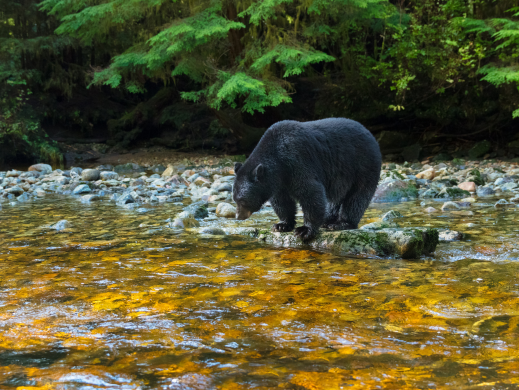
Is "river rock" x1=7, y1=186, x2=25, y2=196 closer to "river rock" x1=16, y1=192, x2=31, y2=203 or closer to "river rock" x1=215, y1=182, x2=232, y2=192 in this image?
"river rock" x1=16, y1=192, x2=31, y2=203

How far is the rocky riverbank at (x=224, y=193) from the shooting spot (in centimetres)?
451

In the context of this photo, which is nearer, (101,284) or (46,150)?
(101,284)

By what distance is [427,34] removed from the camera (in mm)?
12531

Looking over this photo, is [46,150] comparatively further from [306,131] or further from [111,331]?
[111,331]

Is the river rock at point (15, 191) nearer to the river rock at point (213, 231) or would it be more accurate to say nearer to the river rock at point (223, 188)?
the river rock at point (223, 188)

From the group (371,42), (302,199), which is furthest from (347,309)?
(371,42)

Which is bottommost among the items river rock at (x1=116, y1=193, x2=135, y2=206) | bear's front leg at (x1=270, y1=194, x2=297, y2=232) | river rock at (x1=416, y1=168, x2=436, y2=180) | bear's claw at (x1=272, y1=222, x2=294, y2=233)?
river rock at (x1=116, y1=193, x2=135, y2=206)

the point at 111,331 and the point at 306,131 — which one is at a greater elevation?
the point at 306,131

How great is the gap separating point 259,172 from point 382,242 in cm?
126

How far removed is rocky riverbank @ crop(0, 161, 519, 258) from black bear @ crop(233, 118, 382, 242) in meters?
0.30

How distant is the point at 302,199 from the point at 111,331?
2.34 metres

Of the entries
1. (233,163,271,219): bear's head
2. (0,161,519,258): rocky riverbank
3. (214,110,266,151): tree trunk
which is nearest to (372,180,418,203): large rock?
(0,161,519,258): rocky riverbank

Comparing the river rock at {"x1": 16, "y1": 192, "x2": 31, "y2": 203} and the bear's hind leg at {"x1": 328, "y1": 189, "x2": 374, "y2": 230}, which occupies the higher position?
the bear's hind leg at {"x1": 328, "y1": 189, "x2": 374, "y2": 230}

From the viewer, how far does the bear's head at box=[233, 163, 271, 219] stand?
4273 mm
